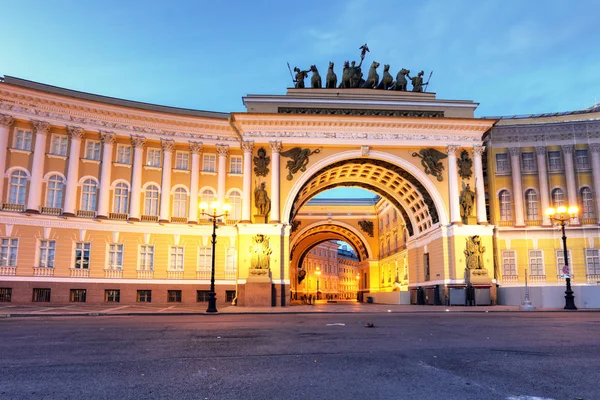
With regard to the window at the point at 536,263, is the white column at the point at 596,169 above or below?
above

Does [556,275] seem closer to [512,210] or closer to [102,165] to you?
[512,210]

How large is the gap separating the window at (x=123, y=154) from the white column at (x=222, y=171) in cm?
683

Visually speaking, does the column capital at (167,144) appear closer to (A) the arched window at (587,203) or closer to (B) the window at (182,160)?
(B) the window at (182,160)

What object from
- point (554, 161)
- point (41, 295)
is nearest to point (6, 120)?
point (41, 295)

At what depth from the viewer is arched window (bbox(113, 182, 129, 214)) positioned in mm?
36719

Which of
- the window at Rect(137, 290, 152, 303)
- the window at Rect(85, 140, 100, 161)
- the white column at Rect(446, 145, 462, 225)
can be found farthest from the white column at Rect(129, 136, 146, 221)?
the white column at Rect(446, 145, 462, 225)

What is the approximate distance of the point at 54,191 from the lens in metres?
34.6

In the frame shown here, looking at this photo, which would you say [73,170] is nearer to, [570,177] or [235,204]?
[235,204]

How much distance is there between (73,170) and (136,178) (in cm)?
436

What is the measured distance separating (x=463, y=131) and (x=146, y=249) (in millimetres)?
25962

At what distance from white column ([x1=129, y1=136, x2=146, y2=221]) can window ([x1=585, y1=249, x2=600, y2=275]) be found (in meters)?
35.6

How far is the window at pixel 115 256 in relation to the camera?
117 ft

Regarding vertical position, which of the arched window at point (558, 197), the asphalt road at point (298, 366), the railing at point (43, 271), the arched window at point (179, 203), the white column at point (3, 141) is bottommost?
the asphalt road at point (298, 366)

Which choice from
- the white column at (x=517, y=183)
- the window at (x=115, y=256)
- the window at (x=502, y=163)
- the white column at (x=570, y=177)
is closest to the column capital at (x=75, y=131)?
the window at (x=115, y=256)
